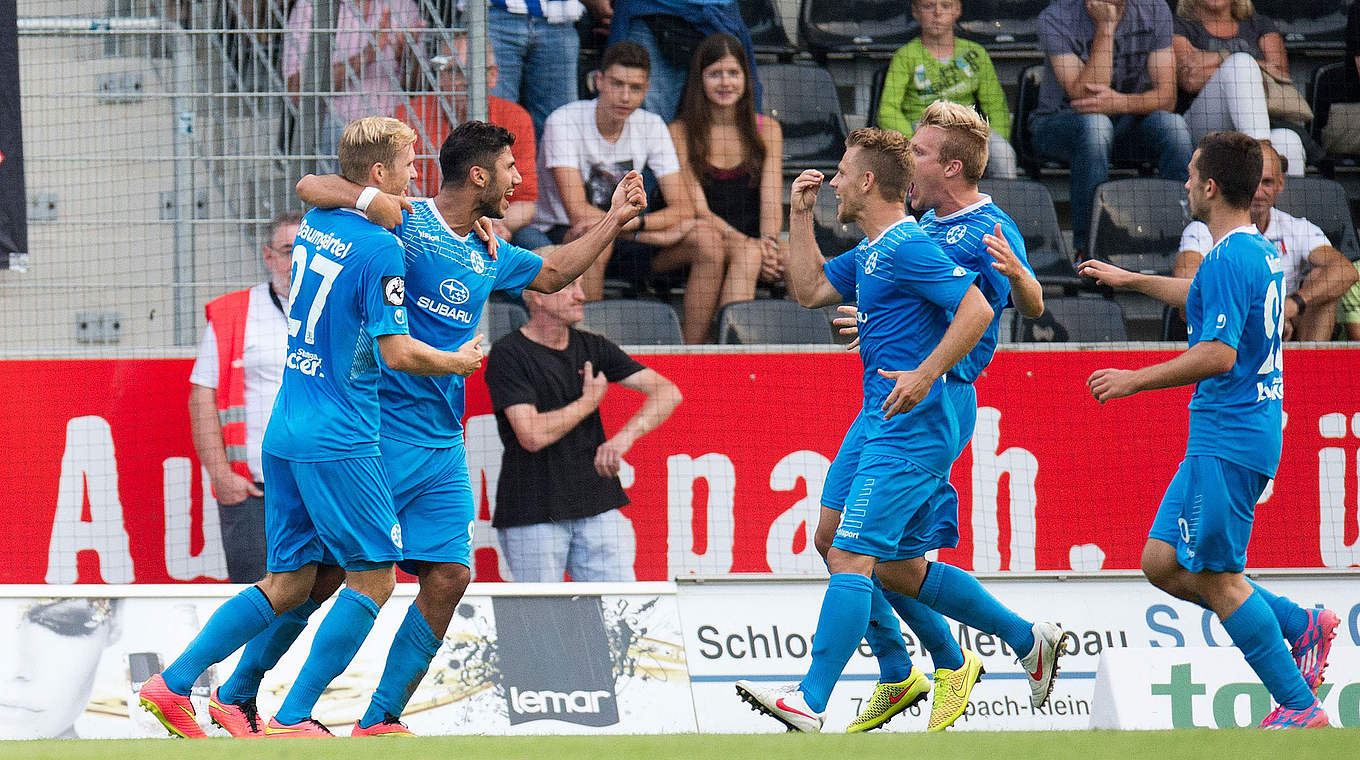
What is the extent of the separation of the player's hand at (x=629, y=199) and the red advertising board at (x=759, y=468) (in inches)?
111

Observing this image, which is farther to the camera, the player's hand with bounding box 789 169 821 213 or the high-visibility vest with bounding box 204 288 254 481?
the high-visibility vest with bounding box 204 288 254 481

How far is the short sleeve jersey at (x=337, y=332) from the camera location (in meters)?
4.54

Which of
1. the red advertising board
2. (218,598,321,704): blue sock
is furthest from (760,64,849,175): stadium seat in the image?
(218,598,321,704): blue sock

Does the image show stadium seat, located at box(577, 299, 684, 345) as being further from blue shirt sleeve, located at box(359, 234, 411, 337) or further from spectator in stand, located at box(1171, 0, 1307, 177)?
blue shirt sleeve, located at box(359, 234, 411, 337)

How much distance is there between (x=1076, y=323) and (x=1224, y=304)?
→ 3.78 m

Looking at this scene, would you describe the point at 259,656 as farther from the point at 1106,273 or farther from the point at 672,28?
the point at 672,28

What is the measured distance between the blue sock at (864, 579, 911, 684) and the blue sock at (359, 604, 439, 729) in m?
1.47

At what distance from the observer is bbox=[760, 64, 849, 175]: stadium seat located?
9.16 m

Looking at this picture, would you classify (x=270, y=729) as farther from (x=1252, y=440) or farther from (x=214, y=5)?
(x=214, y=5)

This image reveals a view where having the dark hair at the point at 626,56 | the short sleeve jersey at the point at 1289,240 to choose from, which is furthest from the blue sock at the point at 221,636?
the short sleeve jersey at the point at 1289,240

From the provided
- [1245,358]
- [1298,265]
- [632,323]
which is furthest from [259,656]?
[1298,265]

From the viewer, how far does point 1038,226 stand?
8.91 meters

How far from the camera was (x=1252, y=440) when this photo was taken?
4.92 metres

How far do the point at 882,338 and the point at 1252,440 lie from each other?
1.30m
